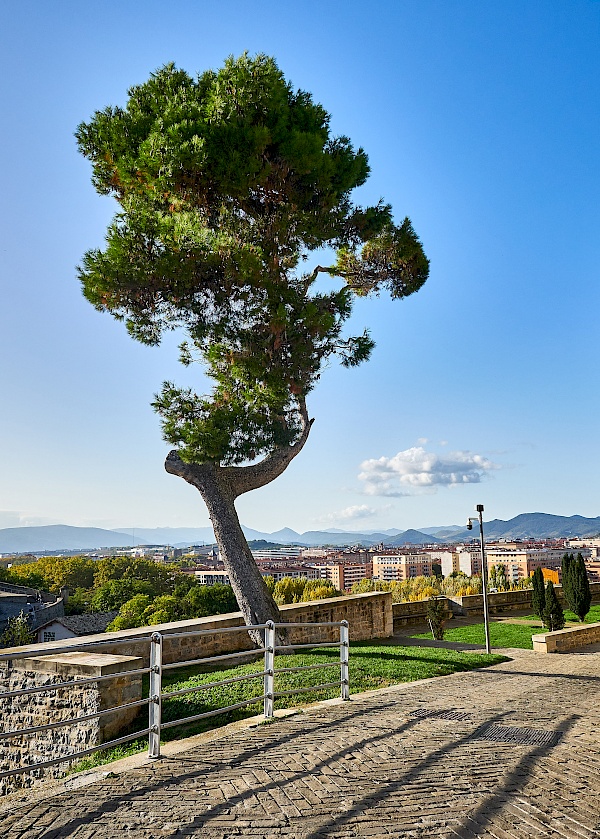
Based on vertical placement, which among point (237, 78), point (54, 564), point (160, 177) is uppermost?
point (237, 78)

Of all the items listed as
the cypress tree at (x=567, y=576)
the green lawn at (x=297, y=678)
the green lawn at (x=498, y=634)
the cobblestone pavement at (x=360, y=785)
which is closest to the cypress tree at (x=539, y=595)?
the green lawn at (x=498, y=634)

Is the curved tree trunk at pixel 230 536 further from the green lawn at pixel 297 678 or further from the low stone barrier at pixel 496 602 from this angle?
the low stone barrier at pixel 496 602

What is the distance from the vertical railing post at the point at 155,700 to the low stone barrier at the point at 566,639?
1061cm

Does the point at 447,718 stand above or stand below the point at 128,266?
below

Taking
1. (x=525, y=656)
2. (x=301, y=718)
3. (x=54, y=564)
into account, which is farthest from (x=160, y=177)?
(x=54, y=564)

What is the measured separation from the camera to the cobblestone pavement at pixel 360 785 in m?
3.84

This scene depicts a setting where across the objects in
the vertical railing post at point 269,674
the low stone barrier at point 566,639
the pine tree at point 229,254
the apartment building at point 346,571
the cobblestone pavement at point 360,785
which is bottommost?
the apartment building at point 346,571

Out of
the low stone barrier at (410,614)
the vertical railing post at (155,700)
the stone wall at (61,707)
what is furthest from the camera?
the low stone barrier at (410,614)

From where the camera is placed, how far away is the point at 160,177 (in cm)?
1081

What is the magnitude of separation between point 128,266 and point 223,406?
3003 millimetres

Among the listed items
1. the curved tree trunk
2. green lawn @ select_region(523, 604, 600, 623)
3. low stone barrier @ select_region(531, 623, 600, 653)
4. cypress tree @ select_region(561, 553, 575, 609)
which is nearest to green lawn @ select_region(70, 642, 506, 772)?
the curved tree trunk

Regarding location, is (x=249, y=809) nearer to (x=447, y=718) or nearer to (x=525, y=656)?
(x=447, y=718)

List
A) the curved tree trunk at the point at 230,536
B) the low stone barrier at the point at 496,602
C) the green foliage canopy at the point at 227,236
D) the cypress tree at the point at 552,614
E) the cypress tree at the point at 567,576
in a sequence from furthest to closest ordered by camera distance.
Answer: the low stone barrier at the point at 496,602
the cypress tree at the point at 567,576
the cypress tree at the point at 552,614
the curved tree trunk at the point at 230,536
the green foliage canopy at the point at 227,236

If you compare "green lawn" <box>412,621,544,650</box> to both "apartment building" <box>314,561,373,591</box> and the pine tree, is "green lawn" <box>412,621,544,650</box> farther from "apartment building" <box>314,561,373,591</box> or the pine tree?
"apartment building" <box>314,561,373,591</box>
